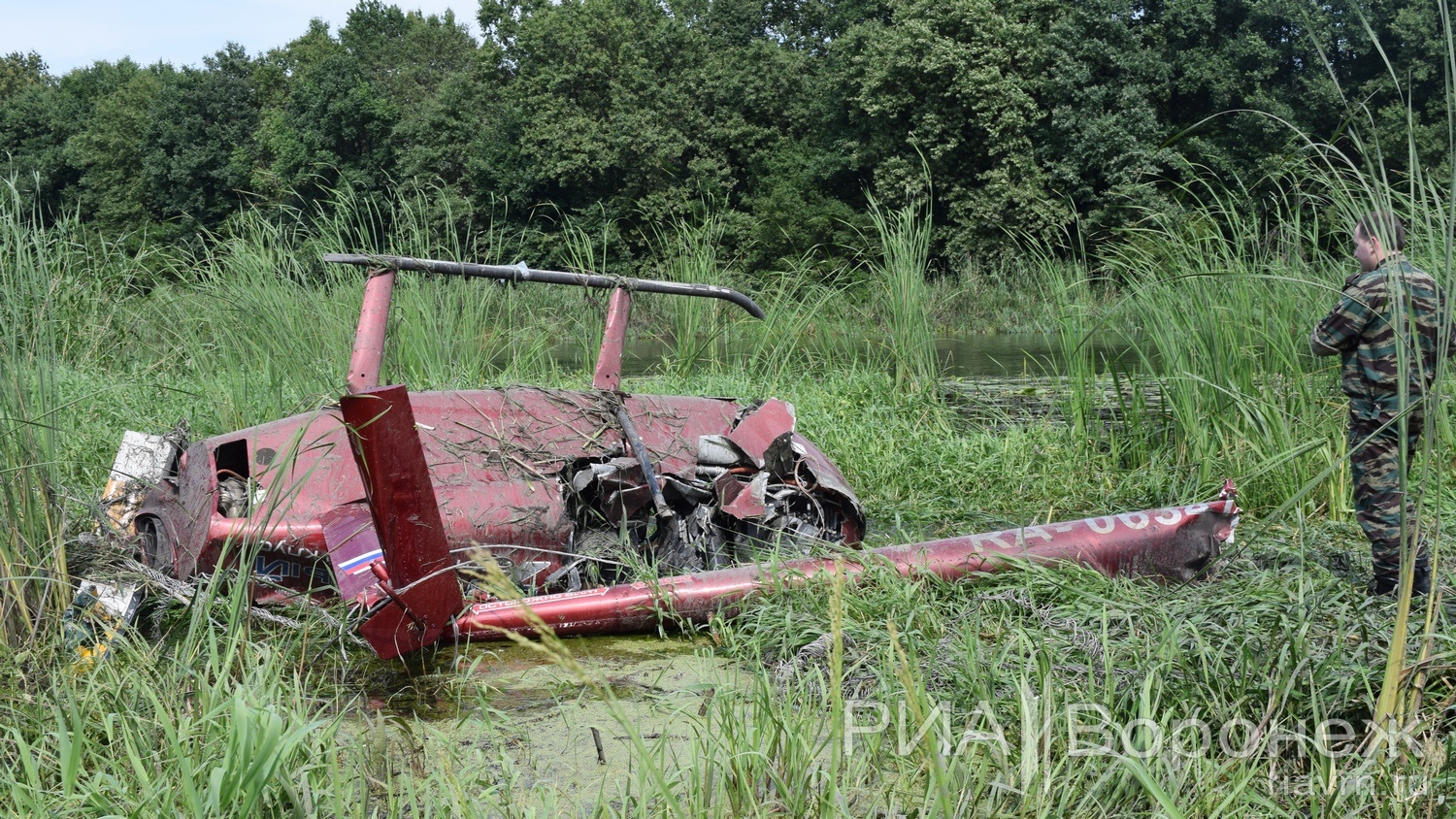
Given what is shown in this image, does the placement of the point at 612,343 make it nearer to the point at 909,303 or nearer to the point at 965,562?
the point at 965,562

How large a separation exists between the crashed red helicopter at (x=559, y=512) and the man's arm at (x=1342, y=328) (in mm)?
631

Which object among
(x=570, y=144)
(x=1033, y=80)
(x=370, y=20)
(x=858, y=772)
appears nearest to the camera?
(x=858, y=772)

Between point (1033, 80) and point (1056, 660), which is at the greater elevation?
point (1033, 80)

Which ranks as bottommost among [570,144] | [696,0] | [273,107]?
[570,144]

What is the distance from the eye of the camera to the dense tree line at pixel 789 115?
26469 mm

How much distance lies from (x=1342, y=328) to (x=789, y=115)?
108ft

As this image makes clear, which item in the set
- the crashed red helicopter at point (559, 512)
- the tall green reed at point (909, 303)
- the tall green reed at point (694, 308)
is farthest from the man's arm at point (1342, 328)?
the tall green reed at point (694, 308)

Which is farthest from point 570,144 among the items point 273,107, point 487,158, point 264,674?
point 264,674

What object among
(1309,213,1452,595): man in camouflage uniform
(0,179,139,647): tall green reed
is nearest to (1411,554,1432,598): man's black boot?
(1309,213,1452,595): man in camouflage uniform

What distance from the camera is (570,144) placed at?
1316 inches

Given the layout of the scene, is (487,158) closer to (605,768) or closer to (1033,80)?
(1033,80)

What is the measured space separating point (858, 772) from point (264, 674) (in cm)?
136

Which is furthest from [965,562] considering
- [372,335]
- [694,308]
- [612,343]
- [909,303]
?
[694,308]

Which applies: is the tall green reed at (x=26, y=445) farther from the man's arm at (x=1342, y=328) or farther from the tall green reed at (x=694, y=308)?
the tall green reed at (x=694, y=308)
